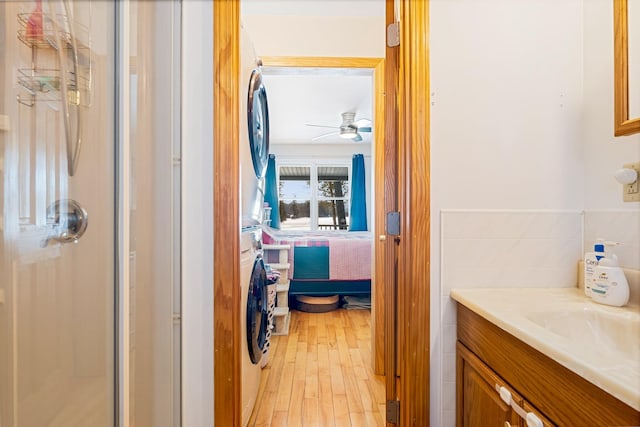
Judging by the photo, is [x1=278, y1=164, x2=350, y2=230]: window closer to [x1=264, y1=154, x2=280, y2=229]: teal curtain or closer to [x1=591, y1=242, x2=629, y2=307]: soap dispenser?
[x1=264, y1=154, x2=280, y2=229]: teal curtain

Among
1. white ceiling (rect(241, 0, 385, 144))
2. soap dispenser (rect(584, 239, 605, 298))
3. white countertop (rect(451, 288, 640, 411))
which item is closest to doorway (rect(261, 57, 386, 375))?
white ceiling (rect(241, 0, 385, 144))

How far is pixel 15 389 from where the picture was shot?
107 centimetres

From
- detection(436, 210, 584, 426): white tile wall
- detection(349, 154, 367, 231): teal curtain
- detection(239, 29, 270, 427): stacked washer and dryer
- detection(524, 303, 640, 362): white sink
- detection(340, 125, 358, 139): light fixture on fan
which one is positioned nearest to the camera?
detection(524, 303, 640, 362): white sink

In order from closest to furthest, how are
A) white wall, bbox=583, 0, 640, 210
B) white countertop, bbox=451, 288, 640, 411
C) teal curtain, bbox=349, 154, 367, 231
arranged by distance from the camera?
white countertop, bbox=451, 288, 640, 411, white wall, bbox=583, 0, 640, 210, teal curtain, bbox=349, 154, 367, 231

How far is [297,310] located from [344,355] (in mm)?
1338

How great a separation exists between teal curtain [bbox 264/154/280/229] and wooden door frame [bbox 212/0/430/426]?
4.88 meters

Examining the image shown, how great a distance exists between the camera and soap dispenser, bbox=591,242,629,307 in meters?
1.03

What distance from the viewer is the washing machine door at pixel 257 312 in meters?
1.71

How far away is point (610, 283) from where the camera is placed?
1050mm

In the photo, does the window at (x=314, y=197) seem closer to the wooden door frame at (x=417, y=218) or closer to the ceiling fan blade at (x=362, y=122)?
the ceiling fan blade at (x=362, y=122)

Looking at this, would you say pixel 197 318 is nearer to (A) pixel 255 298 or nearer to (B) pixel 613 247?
(A) pixel 255 298

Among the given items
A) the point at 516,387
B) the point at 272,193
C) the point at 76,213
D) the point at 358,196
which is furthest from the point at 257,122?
the point at 358,196

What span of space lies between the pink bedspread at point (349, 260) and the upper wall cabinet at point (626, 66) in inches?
118

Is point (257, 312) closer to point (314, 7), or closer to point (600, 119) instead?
point (600, 119)
